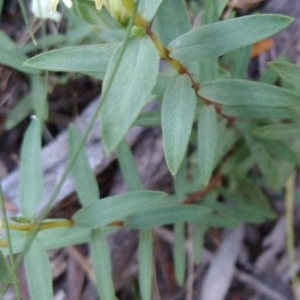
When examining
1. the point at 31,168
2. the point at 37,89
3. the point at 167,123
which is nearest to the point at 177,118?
the point at 167,123

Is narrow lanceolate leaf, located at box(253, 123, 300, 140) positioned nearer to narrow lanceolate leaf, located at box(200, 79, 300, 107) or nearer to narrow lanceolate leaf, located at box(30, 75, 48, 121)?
narrow lanceolate leaf, located at box(200, 79, 300, 107)

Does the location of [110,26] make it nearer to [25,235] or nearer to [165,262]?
[25,235]

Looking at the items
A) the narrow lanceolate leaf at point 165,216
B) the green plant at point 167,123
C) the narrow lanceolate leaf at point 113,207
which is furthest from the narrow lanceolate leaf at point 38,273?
the narrow lanceolate leaf at point 165,216

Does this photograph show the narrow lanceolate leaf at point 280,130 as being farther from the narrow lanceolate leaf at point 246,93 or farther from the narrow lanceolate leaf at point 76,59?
the narrow lanceolate leaf at point 76,59

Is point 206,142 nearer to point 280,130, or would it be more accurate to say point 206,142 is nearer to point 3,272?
point 280,130

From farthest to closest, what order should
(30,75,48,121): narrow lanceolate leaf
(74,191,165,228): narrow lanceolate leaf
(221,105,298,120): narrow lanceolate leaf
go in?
(30,75,48,121): narrow lanceolate leaf < (221,105,298,120): narrow lanceolate leaf < (74,191,165,228): narrow lanceolate leaf

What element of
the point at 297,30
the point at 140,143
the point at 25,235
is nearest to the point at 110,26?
the point at 25,235

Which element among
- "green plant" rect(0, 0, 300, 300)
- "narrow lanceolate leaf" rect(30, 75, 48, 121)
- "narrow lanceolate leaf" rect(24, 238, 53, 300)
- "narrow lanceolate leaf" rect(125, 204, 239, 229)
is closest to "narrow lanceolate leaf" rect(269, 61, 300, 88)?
"green plant" rect(0, 0, 300, 300)
